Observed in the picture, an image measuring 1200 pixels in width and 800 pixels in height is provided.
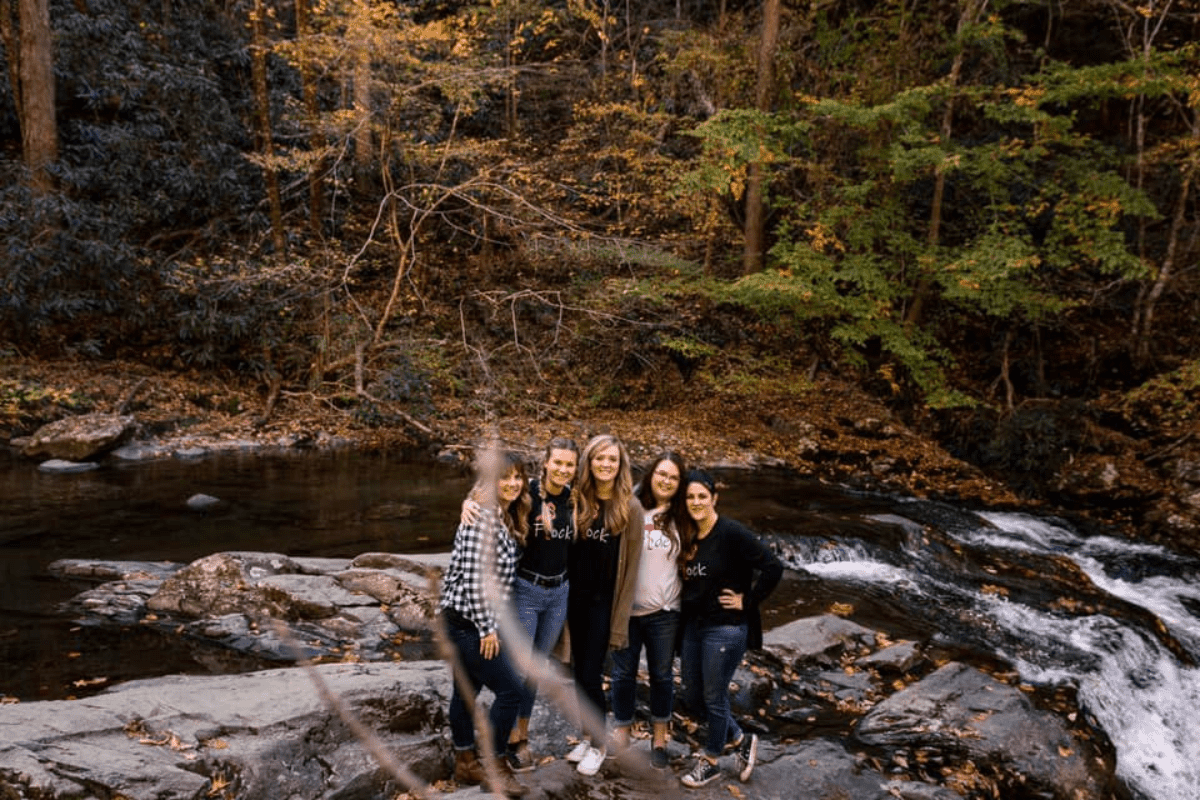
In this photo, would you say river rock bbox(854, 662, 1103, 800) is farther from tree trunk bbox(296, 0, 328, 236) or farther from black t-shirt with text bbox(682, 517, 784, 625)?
tree trunk bbox(296, 0, 328, 236)

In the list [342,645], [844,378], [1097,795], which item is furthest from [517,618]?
[844,378]

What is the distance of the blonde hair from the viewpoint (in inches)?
159

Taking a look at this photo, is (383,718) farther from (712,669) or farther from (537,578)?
(712,669)

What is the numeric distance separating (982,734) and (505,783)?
132 inches

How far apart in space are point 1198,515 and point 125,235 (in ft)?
60.0

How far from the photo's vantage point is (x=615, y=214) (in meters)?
17.9

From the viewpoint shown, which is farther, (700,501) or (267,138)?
(267,138)

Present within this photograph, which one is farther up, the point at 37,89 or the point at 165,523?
the point at 37,89

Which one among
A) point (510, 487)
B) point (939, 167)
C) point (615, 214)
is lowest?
point (510, 487)

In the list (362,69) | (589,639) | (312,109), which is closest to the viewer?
(589,639)

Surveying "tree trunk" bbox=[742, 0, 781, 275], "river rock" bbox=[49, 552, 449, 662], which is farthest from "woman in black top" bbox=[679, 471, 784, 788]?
"tree trunk" bbox=[742, 0, 781, 275]

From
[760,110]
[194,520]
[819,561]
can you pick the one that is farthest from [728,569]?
[760,110]

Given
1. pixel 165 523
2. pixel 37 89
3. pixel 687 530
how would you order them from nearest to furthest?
pixel 687 530
pixel 165 523
pixel 37 89

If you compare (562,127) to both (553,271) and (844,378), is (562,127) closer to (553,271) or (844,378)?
(553,271)
